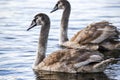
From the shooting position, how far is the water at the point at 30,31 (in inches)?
630

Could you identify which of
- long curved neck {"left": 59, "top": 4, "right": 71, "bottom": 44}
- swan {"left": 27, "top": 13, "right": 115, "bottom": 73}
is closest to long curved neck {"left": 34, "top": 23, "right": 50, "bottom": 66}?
swan {"left": 27, "top": 13, "right": 115, "bottom": 73}

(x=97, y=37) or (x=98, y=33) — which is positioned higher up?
(x=98, y=33)

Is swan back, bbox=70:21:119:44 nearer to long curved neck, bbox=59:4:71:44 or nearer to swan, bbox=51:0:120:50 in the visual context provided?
swan, bbox=51:0:120:50

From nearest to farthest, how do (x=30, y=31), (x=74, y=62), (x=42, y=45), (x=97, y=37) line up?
(x=74, y=62) < (x=42, y=45) < (x=97, y=37) < (x=30, y=31)

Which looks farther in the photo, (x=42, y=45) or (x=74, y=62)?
(x=42, y=45)

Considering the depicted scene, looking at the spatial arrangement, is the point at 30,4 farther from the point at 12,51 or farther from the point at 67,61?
the point at 67,61

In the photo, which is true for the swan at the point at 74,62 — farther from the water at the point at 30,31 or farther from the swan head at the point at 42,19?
the swan head at the point at 42,19

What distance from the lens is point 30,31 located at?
21688mm

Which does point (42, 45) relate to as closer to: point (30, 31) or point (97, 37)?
point (97, 37)

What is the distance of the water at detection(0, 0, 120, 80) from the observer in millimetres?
15992

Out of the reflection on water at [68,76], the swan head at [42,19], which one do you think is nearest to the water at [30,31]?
the reflection on water at [68,76]

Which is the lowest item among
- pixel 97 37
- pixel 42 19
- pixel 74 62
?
pixel 74 62

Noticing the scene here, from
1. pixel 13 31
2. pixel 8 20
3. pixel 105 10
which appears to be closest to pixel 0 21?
pixel 8 20

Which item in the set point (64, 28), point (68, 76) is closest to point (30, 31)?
point (64, 28)
